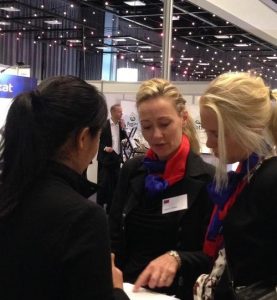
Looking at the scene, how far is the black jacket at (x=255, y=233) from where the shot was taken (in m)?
1.33

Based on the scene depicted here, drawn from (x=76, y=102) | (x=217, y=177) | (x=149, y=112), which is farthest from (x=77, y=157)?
(x=149, y=112)

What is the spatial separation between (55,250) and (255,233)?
0.60 metres

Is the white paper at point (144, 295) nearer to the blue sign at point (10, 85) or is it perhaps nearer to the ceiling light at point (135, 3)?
the blue sign at point (10, 85)

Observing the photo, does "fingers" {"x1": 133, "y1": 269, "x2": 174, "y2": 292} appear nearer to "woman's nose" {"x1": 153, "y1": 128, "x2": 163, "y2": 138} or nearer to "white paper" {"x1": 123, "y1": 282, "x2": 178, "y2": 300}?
"white paper" {"x1": 123, "y1": 282, "x2": 178, "y2": 300}

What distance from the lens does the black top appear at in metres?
0.99

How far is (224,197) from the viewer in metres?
1.50

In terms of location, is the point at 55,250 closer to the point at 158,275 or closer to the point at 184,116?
the point at 158,275

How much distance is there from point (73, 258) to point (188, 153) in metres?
1.04

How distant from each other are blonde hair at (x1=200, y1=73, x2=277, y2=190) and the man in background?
18.6 feet

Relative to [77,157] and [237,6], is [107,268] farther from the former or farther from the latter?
[237,6]

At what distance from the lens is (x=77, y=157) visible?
112cm

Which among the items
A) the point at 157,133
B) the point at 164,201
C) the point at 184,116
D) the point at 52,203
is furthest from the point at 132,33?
the point at 52,203

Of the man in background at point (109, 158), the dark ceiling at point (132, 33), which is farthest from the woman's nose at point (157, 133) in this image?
the dark ceiling at point (132, 33)

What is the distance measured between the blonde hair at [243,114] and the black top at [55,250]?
1.85ft
